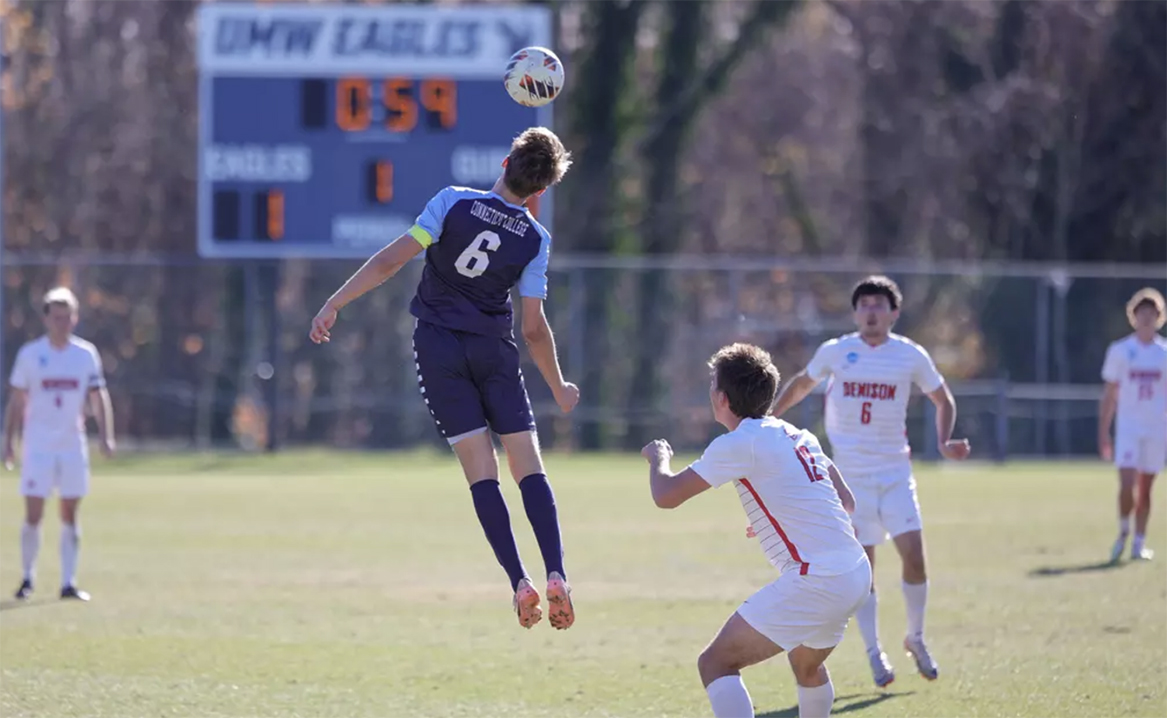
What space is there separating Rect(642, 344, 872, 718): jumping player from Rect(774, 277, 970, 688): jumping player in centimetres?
307

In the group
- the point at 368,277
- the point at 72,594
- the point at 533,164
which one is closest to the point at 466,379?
the point at 368,277

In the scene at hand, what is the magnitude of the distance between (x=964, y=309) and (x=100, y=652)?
23.2 meters

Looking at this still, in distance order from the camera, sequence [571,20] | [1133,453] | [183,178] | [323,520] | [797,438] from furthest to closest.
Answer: [183,178]
[571,20]
[323,520]
[1133,453]
[797,438]

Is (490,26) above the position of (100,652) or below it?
above

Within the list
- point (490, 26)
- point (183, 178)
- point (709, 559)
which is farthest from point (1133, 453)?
point (183, 178)

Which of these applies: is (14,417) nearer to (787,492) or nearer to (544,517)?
(544,517)

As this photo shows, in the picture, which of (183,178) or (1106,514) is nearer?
(1106,514)

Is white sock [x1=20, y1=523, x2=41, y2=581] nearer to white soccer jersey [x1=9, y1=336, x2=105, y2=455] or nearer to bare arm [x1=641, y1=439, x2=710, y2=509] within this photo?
white soccer jersey [x1=9, y1=336, x2=105, y2=455]

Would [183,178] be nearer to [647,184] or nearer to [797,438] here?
[647,184]

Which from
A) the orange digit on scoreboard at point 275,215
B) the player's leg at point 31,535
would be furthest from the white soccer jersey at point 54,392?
the orange digit on scoreboard at point 275,215

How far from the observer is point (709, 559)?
1670cm

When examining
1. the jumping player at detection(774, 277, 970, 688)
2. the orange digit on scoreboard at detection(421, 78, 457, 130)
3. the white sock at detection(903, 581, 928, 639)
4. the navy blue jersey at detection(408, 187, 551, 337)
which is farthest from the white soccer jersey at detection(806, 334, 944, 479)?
the orange digit on scoreboard at detection(421, 78, 457, 130)

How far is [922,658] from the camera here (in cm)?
1009

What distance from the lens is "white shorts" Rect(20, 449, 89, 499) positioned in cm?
1412
